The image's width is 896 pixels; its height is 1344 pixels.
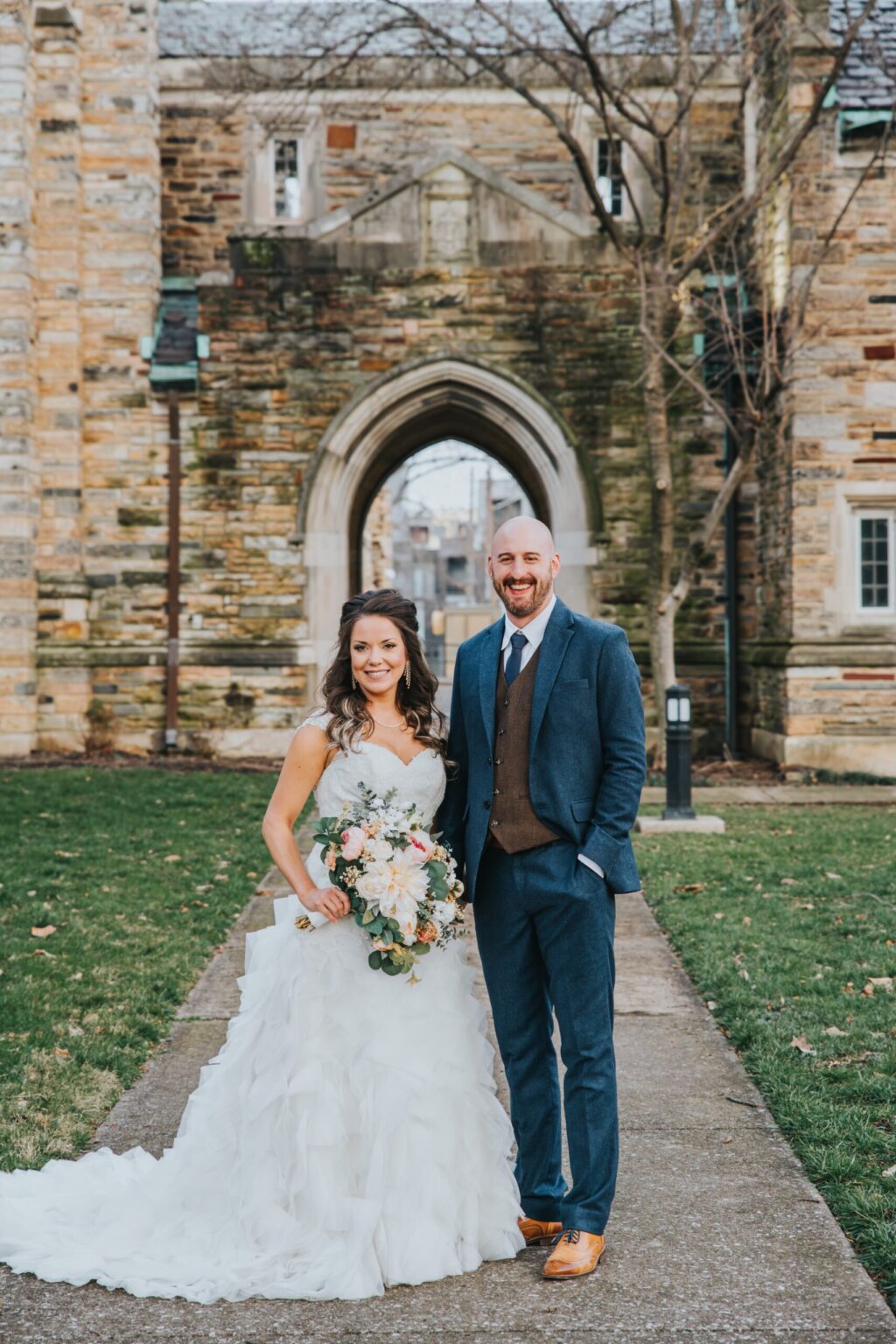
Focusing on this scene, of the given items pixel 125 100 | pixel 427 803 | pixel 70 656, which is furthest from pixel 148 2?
pixel 427 803

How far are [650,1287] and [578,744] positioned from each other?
131 centimetres

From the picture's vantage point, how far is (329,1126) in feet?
10.5

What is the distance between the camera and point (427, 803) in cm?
351

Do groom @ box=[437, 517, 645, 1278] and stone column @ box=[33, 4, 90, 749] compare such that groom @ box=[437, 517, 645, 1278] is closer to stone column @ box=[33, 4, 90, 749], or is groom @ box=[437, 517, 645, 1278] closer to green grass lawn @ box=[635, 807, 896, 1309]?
green grass lawn @ box=[635, 807, 896, 1309]

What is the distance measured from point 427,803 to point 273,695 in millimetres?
10564

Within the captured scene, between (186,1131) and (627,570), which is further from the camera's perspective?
(627,570)

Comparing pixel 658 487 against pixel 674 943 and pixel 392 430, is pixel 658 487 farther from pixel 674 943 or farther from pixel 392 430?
pixel 674 943

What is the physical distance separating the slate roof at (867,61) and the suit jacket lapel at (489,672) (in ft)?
34.7

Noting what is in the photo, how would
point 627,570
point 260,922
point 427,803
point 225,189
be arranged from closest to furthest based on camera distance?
point 427,803
point 260,922
point 627,570
point 225,189

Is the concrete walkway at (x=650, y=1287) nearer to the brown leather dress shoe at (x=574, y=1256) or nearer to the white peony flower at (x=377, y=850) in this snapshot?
the brown leather dress shoe at (x=574, y=1256)

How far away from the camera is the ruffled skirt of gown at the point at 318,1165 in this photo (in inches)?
123

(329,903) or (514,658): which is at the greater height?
(514,658)

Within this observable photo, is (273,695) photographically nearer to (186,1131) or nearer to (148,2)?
(148,2)

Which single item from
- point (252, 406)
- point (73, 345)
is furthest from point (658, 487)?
point (73, 345)
